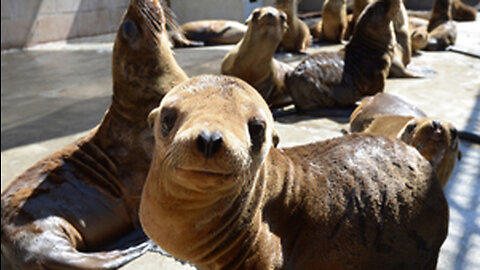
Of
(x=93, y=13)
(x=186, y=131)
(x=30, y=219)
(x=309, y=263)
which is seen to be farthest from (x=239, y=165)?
(x=93, y=13)

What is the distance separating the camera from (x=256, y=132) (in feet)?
4.22

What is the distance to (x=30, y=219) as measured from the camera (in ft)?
8.42

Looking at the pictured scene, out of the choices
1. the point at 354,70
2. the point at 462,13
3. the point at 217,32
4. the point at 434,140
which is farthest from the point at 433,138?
the point at 462,13

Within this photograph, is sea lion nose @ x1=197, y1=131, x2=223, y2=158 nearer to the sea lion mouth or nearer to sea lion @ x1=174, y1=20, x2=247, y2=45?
the sea lion mouth

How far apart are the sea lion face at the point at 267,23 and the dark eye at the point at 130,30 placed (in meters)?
2.31

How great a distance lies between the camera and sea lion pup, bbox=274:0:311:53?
846cm

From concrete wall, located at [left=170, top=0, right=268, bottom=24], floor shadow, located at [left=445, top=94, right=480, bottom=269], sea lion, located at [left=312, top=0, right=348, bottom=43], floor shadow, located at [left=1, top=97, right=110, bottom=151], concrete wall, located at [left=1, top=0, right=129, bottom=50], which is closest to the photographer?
floor shadow, located at [left=445, top=94, right=480, bottom=269]

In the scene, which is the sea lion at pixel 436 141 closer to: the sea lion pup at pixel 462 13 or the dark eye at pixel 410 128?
the dark eye at pixel 410 128

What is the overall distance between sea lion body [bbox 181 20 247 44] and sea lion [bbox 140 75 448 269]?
8.91 metres

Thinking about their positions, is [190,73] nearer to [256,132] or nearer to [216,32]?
[216,32]

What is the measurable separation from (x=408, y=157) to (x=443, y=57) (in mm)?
6887

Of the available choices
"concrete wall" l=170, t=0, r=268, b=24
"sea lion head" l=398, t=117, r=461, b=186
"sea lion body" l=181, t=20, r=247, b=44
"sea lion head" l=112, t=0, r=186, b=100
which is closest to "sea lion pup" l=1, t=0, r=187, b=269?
"sea lion head" l=112, t=0, r=186, b=100

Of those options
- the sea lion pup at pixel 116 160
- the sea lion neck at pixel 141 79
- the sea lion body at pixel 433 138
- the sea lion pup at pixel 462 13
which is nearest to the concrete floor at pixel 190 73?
the sea lion body at pixel 433 138

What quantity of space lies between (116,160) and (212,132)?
1.89m
